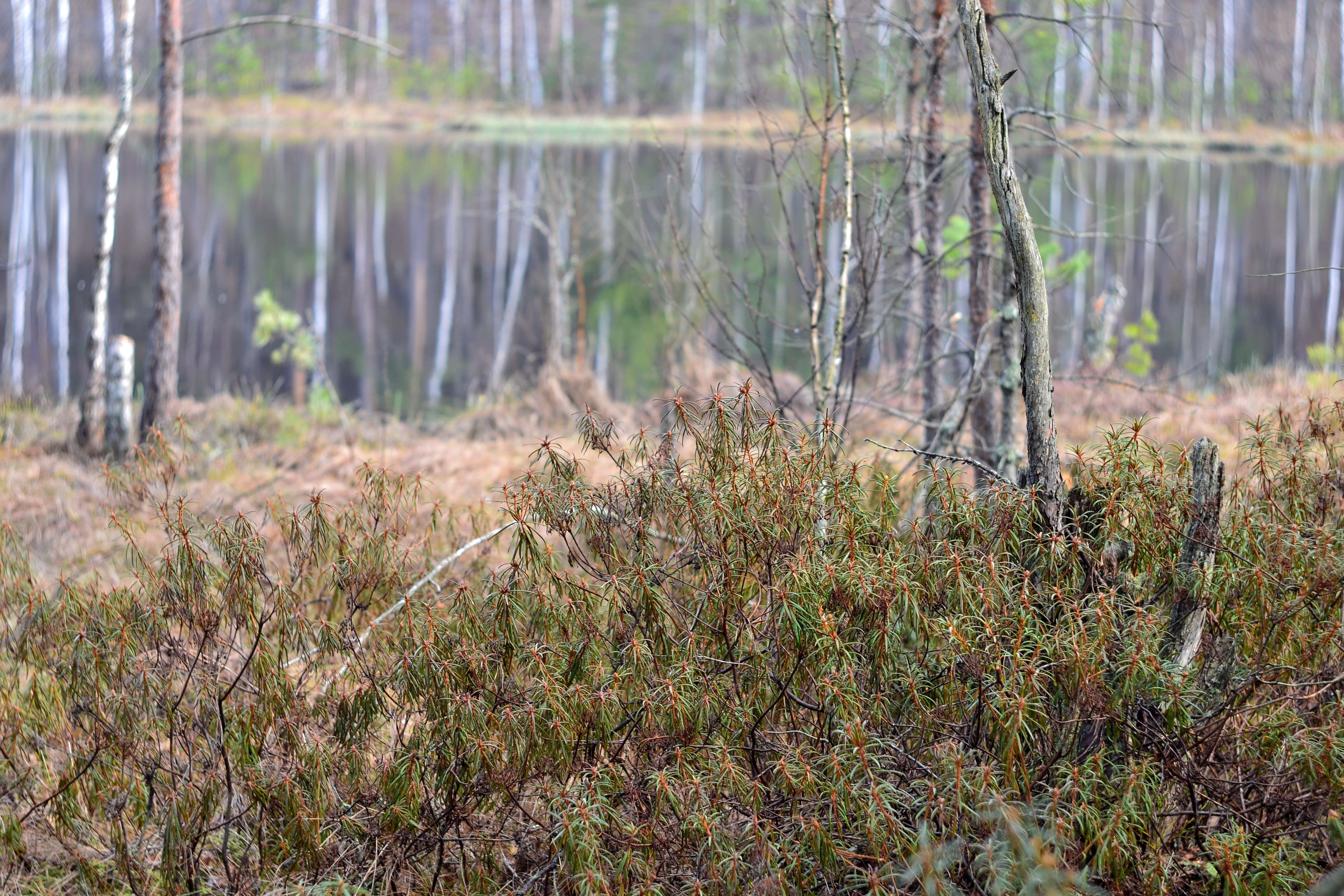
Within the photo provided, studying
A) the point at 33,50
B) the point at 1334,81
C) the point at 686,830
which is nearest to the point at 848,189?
the point at 686,830

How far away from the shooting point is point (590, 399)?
1016 cm

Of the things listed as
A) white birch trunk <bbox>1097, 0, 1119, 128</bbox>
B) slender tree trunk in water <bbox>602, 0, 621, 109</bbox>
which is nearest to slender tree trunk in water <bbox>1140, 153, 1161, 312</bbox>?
white birch trunk <bbox>1097, 0, 1119, 128</bbox>

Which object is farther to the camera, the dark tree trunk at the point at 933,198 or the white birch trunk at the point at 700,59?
the white birch trunk at the point at 700,59

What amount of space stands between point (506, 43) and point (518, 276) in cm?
3420

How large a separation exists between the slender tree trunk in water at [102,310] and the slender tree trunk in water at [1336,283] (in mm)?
10174

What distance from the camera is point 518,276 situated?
17.8 metres

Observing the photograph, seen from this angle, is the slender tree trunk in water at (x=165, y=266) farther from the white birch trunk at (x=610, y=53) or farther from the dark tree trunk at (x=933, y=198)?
the white birch trunk at (x=610, y=53)

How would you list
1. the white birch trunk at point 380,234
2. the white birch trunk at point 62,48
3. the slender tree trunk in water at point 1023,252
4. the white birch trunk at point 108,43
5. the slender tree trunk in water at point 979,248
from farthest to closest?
1. the white birch trunk at point 108,43
2. the white birch trunk at point 62,48
3. the white birch trunk at point 380,234
4. the slender tree trunk in water at point 979,248
5. the slender tree trunk in water at point 1023,252

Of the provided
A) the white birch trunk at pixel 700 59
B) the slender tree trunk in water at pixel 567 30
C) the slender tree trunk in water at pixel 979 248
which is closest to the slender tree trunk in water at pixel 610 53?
the slender tree trunk in water at pixel 567 30

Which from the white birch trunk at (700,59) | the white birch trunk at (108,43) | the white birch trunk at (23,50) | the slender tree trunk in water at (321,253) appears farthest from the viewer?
the white birch trunk at (700,59)

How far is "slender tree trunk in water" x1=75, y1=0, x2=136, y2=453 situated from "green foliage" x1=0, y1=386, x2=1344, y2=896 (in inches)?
210

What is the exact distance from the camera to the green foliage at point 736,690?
2.90m

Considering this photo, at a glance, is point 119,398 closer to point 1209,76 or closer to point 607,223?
point 607,223

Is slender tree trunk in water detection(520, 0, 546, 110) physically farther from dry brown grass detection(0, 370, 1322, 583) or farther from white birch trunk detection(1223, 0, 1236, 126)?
dry brown grass detection(0, 370, 1322, 583)
